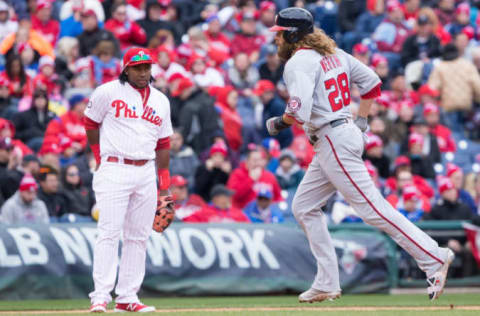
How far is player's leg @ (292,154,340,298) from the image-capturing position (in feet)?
27.6

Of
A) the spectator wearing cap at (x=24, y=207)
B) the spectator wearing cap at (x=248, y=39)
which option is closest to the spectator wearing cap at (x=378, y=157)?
the spectator wearing cap at (x=248, y=39)

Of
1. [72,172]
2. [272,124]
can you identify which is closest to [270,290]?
[72,172]

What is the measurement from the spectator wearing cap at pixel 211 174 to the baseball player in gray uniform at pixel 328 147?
547 cm

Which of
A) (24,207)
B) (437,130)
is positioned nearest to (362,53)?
(437,130)

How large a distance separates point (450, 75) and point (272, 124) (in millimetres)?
9676

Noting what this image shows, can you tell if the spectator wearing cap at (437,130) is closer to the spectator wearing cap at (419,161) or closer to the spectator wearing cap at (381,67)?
the spectator wearing cap at (419,161)

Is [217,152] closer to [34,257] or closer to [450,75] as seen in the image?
[34,257]

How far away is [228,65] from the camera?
56.6 ft

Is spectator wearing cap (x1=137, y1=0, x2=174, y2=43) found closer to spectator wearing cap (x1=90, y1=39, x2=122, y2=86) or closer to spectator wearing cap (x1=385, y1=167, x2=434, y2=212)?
spectator wearing cap (x1=90, y1=39, x2=122, y2=86)

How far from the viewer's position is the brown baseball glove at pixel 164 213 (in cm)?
855

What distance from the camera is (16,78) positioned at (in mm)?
14688

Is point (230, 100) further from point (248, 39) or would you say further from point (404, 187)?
point (404, 187)

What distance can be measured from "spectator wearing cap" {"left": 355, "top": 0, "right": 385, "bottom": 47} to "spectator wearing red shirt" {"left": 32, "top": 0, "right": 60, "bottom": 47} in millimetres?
5922

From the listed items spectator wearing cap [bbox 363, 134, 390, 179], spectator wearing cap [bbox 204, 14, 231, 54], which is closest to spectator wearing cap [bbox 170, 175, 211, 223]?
spectator wearing cap [bbox 363, 134, 390, 179]
